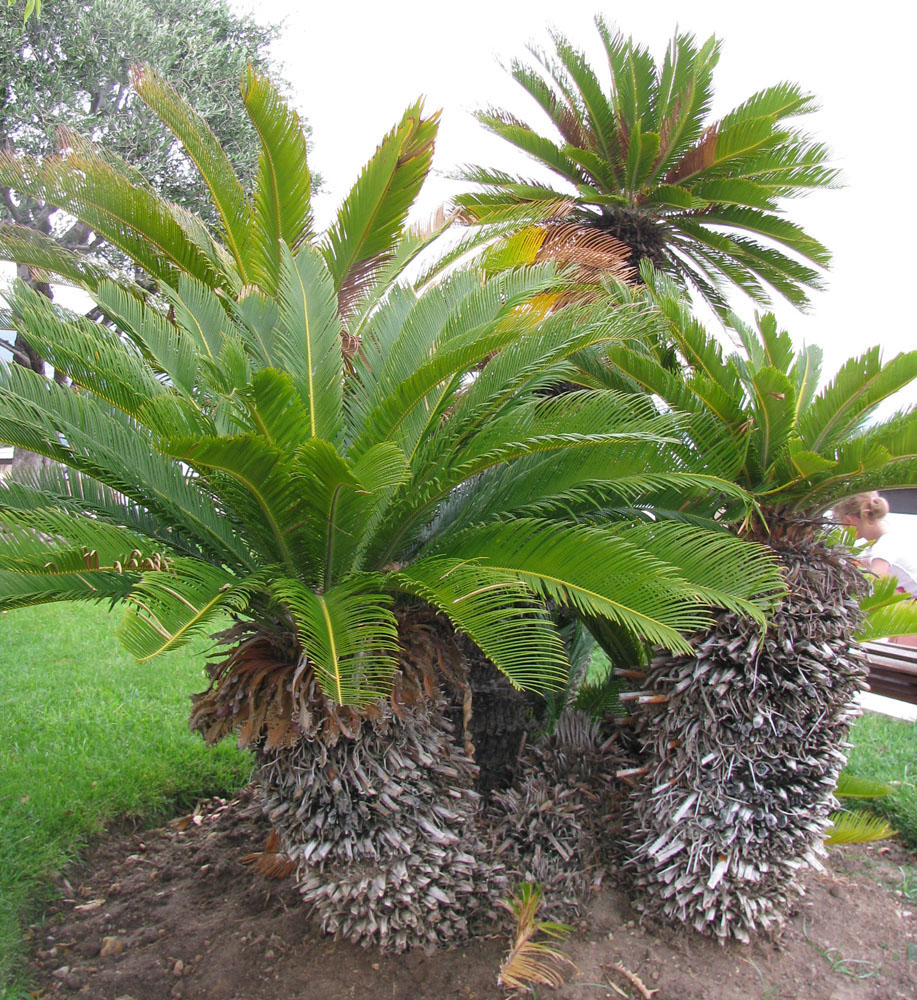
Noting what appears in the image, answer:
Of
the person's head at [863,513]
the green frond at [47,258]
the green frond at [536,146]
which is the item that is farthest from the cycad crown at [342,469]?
the green frond at [536,146]

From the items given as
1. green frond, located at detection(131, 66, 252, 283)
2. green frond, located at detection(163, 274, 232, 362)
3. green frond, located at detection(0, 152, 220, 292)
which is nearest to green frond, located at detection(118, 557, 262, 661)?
green frond, located at detection(163, 274, 232, 362)

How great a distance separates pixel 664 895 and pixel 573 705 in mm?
1185

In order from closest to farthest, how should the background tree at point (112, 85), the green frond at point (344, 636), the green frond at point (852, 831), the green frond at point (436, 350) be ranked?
the green frond at point (344, 636)
the green frond at point (436, 350)
the green frond at point (852, 831)
the background tree at point (112, 85)

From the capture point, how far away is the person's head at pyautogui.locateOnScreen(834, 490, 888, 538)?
3611 mm

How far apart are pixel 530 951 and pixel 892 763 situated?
3.20 metres

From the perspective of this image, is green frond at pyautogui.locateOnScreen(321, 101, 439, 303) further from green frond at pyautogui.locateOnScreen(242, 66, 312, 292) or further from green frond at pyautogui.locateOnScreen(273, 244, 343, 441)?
green frond at pyautogui.locateOnScreen(273, 244, 343, 441)

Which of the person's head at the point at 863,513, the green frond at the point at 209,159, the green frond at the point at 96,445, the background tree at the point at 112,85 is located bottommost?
the person's head at the point at 863,513

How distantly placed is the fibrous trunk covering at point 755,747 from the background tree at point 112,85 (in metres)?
10.5

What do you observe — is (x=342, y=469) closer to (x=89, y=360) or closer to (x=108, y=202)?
(x=89, y=360)

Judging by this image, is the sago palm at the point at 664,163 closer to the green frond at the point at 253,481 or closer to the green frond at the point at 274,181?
the green frond at the point at 274,181

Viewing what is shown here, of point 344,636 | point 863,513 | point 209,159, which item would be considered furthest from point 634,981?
point 209,159

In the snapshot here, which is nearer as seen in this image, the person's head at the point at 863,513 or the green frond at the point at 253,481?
the green frond at the point at 253,481

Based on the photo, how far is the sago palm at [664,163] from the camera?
18.7ft

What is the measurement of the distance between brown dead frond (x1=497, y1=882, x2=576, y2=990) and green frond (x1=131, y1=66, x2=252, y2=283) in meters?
3.41
